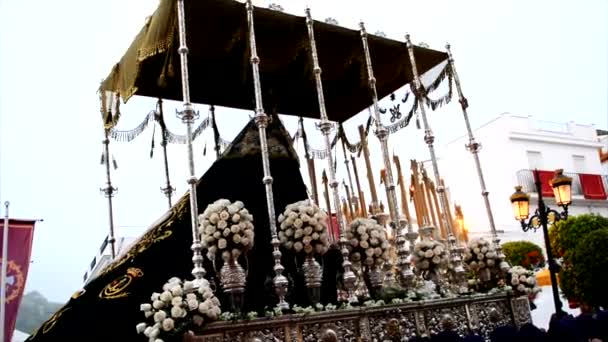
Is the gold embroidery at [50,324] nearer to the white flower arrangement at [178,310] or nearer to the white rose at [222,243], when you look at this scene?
the white flower arrangement at [178,310]

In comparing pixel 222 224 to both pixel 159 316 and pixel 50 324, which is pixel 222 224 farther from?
pixel 50 324

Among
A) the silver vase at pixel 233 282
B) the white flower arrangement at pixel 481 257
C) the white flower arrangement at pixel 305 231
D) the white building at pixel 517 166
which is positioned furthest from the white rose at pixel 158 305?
the white building at pixel 517 166

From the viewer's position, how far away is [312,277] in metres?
5.05

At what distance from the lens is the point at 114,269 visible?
5.17 m

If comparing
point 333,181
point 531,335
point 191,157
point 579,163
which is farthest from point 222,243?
point 579,163

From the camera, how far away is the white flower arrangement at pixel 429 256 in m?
6.00

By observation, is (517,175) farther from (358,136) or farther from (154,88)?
(154,88)

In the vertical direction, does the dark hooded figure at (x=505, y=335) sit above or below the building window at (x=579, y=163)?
below

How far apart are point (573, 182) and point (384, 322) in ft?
60.4

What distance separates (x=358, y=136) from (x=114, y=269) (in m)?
4.13

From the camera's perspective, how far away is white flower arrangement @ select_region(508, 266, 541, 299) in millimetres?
6312

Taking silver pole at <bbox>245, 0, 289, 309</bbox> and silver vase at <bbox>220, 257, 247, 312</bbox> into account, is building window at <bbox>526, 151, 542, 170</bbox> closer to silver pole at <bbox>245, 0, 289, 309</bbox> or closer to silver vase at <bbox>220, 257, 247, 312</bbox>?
silver pole at <bbox>245, 0, 289, 309</bbox>

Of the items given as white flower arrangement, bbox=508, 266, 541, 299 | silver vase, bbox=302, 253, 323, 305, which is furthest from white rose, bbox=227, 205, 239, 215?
white flower arrangement, bbox=508, 266, 541, 299

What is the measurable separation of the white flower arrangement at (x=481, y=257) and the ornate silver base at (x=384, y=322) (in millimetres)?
404
